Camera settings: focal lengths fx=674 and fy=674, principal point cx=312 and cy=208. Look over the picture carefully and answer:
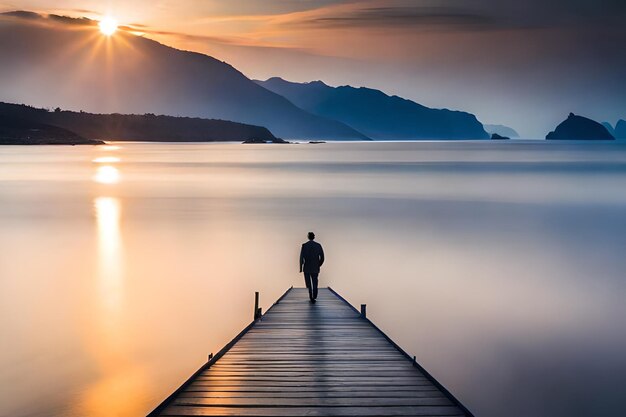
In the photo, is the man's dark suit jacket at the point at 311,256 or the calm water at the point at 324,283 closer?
the calm water at the point at 324,283

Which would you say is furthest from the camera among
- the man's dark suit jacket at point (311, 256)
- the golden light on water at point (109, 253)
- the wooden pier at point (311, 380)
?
the golden light on water at point (109, 253)

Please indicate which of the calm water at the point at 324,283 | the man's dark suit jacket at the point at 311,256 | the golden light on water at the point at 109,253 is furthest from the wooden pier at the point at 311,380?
the golden light on water at the point at 109,253

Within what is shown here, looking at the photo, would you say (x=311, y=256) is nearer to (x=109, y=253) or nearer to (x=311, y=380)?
(x=311, y=380)

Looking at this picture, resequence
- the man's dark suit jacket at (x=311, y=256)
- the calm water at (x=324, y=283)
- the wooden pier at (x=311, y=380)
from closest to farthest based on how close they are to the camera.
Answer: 1. the wooden pier at (x=311, y=380)
2. the calm water at (x=324, y=283)
3. the man's dark suit jacket at (x=311, y=256)

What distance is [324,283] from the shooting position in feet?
88.2

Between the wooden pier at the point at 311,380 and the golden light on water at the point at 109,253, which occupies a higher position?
the golden light on water at the point at 109,253

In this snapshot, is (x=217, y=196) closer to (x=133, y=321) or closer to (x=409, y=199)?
(x=409, y=199)

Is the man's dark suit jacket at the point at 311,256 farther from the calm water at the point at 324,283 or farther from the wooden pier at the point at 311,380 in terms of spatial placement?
the calm water at the point at 324,283

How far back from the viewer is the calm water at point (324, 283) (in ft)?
48.1

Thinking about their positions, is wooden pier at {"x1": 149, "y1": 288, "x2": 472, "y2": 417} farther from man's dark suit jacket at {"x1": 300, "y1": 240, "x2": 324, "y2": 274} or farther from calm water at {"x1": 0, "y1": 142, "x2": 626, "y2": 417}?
calm water at {"x1": 0, "y1": 142, "x2": 626, "y2": 417}

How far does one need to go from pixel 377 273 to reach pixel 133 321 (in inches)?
455

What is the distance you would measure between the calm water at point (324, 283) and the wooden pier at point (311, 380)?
2647mm

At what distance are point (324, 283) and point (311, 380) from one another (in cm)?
1666

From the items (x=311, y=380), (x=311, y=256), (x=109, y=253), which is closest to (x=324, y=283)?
(x=311, y=256)
